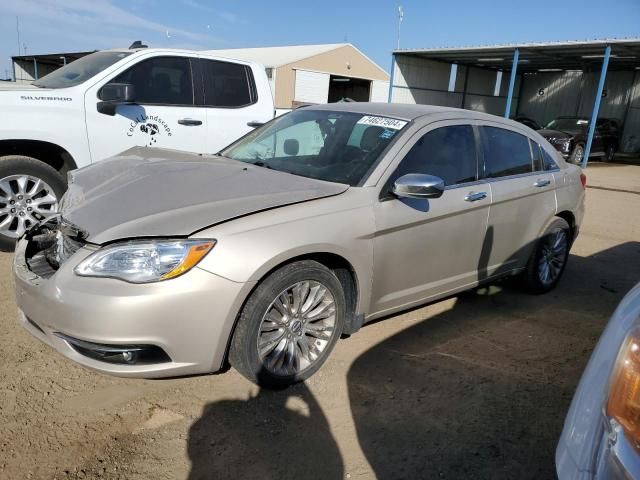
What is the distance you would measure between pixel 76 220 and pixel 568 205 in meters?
4.15

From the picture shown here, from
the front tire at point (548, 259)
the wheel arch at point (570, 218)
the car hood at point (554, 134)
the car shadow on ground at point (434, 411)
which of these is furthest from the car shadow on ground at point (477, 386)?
the car hood at point (554, 134)

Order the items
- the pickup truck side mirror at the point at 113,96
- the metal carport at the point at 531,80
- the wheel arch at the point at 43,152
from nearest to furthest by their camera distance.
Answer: the wheel arch at the point at 43,152 → the pickup truck side mirror at the point at 113,96 → the metal carport at the point at 531,80

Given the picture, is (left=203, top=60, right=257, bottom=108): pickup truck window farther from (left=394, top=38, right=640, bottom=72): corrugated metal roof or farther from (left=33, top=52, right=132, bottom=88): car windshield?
(left=394, top=38, right=640, bottom=72): corrugated metal roof

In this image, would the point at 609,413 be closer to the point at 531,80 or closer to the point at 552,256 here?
the point at 552,256

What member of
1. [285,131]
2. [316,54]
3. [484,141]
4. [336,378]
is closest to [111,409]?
[336,378]

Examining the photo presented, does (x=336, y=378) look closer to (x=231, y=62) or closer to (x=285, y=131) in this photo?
(x=285, y=131)

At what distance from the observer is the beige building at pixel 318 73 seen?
1287 inches

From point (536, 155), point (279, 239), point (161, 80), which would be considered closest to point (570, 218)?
point (536, 155)

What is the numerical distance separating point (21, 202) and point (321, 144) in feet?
9.75

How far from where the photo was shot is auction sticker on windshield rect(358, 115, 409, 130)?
3605 mm

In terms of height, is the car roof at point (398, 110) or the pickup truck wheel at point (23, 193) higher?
the car roof at point (398, 110)

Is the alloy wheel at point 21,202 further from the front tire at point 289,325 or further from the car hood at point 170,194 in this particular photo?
the front tire at point 289,325

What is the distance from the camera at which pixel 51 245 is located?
10.6ft

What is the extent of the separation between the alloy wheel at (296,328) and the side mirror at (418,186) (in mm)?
763
